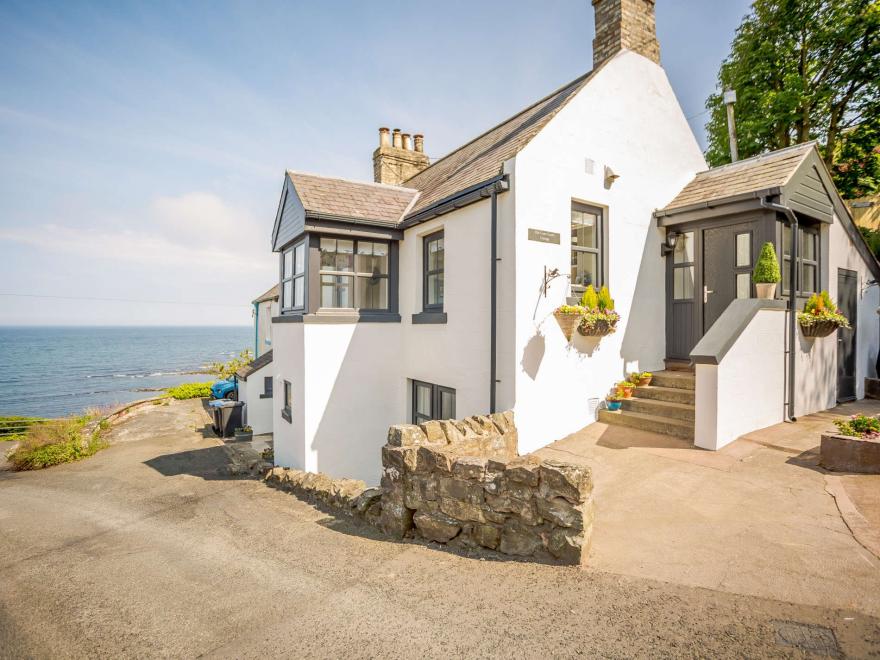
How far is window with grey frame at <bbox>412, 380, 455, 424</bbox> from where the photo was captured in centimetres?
945

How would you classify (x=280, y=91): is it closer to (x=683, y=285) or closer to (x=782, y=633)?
(x=683, y=285)

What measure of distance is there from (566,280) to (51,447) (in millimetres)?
16758

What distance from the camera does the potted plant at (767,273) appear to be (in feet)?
24.6

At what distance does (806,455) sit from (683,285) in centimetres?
435

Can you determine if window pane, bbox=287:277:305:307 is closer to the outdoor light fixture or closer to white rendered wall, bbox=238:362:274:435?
white rendered wall, bbox=238:362:274:435

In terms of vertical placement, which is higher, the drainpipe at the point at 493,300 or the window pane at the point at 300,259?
the window pane at the point at 300,259

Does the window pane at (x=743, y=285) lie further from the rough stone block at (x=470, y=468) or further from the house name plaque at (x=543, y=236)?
the rough stone block at (x=470, y=468)

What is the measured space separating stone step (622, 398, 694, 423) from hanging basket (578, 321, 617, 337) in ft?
4.92

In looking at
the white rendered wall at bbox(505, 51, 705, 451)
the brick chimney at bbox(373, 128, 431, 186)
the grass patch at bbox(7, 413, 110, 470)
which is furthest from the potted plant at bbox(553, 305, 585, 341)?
the grass patch at bbox(7, 413, 110, 470)

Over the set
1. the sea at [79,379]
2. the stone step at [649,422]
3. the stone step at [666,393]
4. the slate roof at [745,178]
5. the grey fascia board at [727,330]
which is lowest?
the sea at [79,379]

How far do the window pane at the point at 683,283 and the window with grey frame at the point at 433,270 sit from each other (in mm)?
5324

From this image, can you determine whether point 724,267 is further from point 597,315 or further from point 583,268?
point 597,315

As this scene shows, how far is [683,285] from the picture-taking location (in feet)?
31.7

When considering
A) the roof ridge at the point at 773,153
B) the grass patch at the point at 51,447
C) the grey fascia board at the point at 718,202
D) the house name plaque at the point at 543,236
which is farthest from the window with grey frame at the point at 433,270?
the grass patch at the point at 51,447
